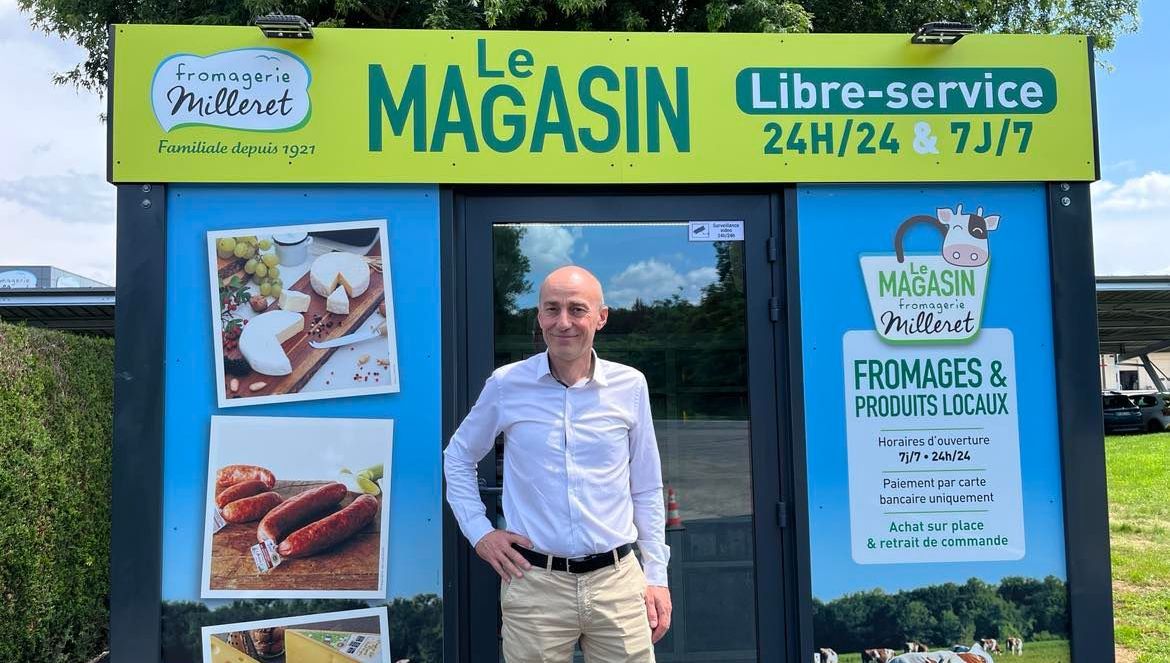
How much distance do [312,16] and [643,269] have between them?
5719 millimetres

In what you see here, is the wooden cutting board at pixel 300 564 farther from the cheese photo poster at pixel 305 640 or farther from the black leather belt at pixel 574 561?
the black leather belt at pixel 574 561

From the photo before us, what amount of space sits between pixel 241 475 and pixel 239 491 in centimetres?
6

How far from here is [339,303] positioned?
9.68ft

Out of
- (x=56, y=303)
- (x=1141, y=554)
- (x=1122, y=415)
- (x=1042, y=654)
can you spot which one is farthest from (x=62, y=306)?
(x=1122, y=415)

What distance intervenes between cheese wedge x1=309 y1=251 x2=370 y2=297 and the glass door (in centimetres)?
41

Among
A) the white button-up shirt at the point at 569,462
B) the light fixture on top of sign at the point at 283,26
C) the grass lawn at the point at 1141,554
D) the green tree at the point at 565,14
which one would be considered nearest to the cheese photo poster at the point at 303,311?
the light fixture on top of sign at the point at 283,26

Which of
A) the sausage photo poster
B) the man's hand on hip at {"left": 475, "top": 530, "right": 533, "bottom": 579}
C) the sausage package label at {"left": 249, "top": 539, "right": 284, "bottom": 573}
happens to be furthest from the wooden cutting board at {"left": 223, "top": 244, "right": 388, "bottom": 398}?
the man's hand on hip at {"left": 475, "top": 530, "right": 533, "bottom": 579}

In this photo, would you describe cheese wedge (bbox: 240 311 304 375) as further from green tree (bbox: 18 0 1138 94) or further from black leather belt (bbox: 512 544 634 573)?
green tree (bbox: 18 0 1138 94)

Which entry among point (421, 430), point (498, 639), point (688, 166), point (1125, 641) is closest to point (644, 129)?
point (688, 166)

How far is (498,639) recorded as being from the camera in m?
3.02

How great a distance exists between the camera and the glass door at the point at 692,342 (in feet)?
10.1

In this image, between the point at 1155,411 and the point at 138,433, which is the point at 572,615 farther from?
the point at 1155,411

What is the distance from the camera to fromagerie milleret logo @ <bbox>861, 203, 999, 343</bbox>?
3099 millimetres

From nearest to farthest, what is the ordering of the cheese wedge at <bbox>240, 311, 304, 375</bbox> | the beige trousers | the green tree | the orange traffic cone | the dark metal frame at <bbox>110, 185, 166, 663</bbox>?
the beige trousers, the dark metal frame at <bbox>110, 185, 166, 663</bbox>, the cheese wedge at <bbox>240, 311, 304, 375</bbox>, the orange traffic cone, the green tree
